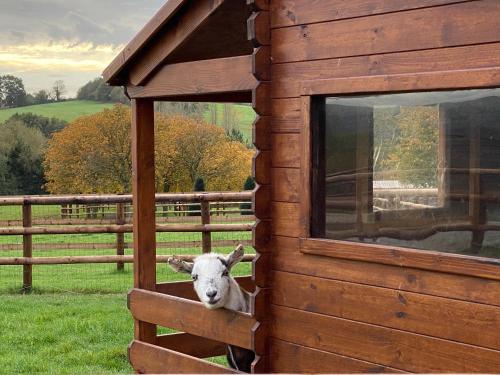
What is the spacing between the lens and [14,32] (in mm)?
46656

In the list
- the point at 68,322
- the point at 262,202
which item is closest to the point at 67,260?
the point at 68,322

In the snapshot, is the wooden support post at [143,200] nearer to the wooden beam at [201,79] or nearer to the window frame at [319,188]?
the wooden beam at [201,79]

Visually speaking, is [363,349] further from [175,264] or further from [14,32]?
[14,32]

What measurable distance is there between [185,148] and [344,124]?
83.9 ft

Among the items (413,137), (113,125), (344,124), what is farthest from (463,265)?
(113,125)

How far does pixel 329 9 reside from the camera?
5.44 meters

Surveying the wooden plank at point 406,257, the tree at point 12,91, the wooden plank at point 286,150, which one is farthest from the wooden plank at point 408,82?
the tree at point 12,91

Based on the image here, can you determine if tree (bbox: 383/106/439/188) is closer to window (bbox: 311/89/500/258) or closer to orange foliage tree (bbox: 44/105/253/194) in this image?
window (bbox: 311/89/500/258)

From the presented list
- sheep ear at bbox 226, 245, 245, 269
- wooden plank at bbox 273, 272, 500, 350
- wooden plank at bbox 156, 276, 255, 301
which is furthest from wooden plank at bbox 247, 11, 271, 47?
wooden plank at bbox 156, 276, 255, 301

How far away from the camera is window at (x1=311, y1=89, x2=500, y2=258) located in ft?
15.3

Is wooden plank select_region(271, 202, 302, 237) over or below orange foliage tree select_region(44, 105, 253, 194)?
below

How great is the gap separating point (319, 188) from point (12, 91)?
136 feet

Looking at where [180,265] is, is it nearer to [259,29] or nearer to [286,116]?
[286,116]

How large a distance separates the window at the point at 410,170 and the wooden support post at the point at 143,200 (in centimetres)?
216
